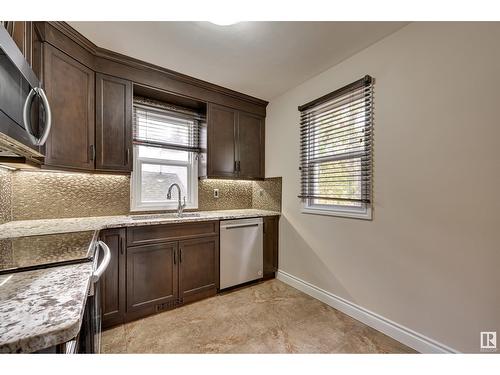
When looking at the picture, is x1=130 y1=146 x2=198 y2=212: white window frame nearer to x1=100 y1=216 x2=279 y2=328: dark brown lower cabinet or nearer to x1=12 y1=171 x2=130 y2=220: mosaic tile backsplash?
x1=12 y1=171 x2=130 y2=220: mosaic tile backsplash

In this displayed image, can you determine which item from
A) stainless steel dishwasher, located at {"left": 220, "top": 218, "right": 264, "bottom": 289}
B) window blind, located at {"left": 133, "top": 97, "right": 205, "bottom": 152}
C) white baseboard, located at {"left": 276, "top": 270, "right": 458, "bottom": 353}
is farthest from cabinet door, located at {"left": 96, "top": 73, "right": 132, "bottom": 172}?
white baseboard, located at {"left": 276, "top": 270, "right": 458, "bottom": 353}

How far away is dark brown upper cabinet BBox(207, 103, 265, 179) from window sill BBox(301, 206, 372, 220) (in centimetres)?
95

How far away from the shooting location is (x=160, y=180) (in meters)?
2.65

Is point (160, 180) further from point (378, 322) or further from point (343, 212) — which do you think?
point (378, 322)

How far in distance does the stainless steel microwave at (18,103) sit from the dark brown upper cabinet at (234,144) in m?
1.71

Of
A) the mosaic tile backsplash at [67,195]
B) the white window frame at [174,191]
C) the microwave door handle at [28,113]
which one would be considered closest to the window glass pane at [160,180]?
the white window frame at [174,191]

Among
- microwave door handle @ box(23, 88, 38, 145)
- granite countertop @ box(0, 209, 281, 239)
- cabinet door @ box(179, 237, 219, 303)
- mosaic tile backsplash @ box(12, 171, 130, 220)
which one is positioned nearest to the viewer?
microwave door handle @ box(23, 88, 38, 145)

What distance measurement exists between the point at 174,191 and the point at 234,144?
986 millimetres

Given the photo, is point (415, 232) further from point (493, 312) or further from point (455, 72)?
point (455, 72)

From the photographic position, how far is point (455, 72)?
56.3 inches

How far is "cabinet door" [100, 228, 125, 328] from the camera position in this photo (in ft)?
5.96

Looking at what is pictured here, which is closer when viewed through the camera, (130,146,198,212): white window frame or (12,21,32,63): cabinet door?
(12,21,32,63): cabinet door
